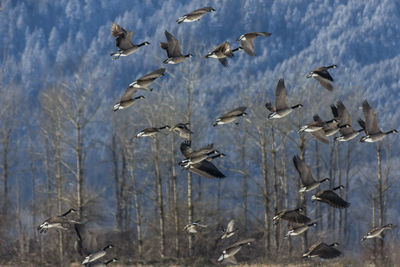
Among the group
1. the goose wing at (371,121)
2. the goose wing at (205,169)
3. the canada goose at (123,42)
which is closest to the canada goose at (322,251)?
the goose wing at (371,121)

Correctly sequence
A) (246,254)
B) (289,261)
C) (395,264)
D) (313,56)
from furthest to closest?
(313,56) → (246,254) → (289,261) → (395,264)

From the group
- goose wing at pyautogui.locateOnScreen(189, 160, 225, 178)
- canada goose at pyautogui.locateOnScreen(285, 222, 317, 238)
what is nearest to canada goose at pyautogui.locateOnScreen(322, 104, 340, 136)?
canada goose at pyautogui.locateOnScreen(285, 222, 317, 238)

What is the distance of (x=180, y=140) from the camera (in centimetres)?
3916

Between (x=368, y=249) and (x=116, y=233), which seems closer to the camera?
(x=368, y=249)

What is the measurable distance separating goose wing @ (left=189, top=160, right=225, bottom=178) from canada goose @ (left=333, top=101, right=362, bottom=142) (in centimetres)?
280

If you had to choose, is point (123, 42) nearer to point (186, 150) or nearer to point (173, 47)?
point (173, 47)

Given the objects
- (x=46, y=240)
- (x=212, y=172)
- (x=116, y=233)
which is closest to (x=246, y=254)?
(x=116, y=233)

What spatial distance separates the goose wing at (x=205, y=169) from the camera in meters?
10.5

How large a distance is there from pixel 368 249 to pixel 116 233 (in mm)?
14839

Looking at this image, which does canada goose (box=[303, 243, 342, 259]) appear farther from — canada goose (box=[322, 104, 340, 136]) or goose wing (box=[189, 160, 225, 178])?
goose wing (box=[189, 160, 225, 178])

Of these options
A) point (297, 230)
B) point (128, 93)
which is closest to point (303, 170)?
point (297, 230)

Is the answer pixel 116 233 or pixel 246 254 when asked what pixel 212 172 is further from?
pixel 116 233

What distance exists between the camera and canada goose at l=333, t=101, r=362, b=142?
11680 millimetres

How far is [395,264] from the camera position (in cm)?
2311
